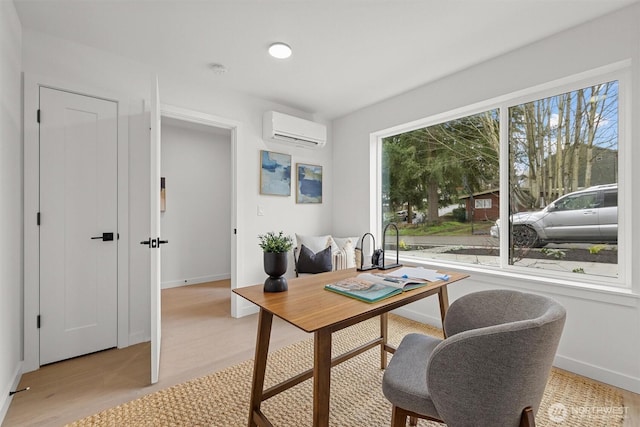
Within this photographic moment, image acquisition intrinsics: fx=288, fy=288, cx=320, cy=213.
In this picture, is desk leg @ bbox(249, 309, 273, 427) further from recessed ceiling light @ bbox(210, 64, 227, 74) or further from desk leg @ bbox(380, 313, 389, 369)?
recessed ceiling light @ bbox(210, 64, 227, 74)

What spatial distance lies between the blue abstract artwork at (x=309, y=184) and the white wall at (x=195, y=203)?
176 centimetres

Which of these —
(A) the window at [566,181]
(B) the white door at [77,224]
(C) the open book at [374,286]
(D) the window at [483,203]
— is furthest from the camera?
(D) the window at [483,203]

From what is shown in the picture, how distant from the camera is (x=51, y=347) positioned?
2209mm

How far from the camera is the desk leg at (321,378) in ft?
3.39

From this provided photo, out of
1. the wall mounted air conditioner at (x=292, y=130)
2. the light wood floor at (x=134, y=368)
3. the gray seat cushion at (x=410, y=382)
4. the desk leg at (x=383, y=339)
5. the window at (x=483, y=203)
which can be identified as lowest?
the light wood floor at (x=134, y=368)

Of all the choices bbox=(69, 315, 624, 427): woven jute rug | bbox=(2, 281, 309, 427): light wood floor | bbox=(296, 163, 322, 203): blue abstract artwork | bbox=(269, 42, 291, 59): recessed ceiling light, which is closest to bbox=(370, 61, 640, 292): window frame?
bbox=(69, 315, 624, 427): woven jute rug

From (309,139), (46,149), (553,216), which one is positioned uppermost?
(309,139)

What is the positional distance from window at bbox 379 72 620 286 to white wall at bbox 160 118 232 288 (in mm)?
3071

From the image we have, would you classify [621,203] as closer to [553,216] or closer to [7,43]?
[553,216]

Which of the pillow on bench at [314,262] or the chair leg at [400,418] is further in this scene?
the pillow on bench at [314,262]

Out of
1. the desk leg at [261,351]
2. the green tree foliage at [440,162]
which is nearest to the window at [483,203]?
the green tree foliage at [440,162]

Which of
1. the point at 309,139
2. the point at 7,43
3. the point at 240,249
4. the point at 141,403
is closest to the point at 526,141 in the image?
the point at 309,139

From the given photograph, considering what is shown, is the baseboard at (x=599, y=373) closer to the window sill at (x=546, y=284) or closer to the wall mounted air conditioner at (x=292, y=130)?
the window sill at (x=546, y=284)

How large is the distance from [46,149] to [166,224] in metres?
2.35
